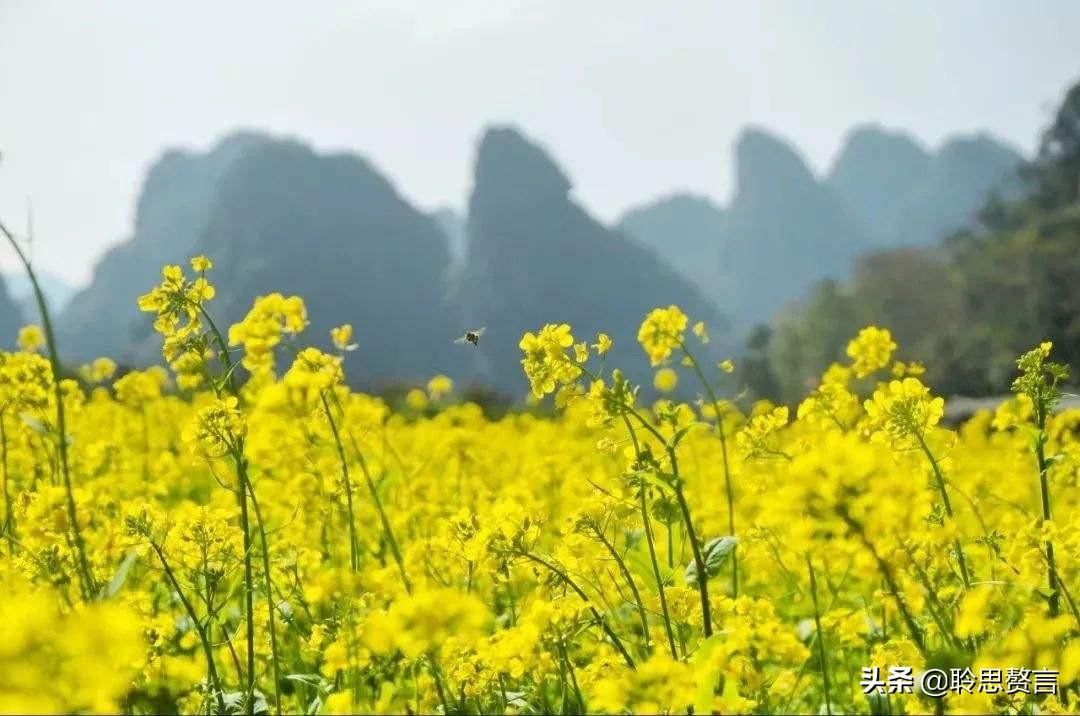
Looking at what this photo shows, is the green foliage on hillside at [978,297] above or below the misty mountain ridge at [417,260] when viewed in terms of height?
below

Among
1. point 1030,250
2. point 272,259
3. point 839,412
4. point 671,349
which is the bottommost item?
point 839,412

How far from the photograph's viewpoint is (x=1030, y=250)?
3434 cm

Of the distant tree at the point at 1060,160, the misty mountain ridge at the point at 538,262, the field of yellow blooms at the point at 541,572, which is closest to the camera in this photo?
the field of yellow blooms at the point at 541,572

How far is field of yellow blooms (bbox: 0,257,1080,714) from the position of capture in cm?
146

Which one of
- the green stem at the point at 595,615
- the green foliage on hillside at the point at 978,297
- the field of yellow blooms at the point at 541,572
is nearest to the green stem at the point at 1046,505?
the field of yellow blooms at the point at 541,572

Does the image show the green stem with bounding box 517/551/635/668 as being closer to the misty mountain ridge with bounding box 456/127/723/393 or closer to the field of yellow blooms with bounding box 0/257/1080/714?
the field of yellow blooms with bounding box 0/257/1080/714

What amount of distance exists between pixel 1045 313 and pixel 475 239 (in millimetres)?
105432

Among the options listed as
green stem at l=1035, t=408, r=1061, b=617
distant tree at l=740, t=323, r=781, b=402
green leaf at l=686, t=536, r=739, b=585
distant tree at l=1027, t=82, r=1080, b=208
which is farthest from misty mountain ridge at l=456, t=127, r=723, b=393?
green leaf at l=686, t=536, r=739, b=585

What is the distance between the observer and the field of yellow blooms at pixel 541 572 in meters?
1.46

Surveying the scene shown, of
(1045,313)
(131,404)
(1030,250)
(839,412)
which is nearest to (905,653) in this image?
(839,412)

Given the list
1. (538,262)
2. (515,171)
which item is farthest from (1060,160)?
(515,171)

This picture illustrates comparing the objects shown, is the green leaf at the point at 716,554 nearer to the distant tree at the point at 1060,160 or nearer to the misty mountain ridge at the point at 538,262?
the distant tree at the point at 1060,160

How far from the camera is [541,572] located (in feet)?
7.78

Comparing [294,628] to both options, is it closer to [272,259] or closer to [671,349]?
[671,349]
